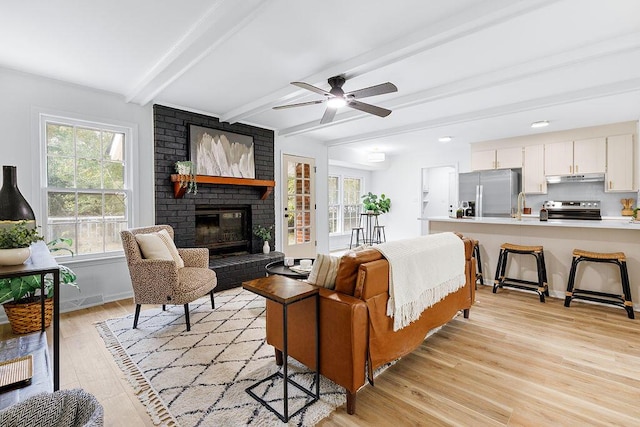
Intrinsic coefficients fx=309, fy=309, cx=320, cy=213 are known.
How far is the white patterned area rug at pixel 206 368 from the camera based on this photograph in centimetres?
172

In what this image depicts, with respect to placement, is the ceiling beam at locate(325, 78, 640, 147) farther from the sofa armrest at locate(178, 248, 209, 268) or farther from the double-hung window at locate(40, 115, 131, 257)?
the double-hung window at locate(40, 115, 131, 257)

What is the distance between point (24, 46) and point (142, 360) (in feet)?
9.09

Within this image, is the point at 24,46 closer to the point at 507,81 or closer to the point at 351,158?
the point at 507,81

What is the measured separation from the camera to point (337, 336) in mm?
1747

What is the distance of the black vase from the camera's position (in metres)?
2.03

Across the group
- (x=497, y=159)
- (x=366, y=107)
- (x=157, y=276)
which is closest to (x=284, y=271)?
(x=157, y=276)

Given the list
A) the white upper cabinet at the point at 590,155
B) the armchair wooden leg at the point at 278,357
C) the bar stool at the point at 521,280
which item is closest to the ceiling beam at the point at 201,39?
the armchair wooden leg at the point at 278,357

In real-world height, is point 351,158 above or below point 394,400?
Result: above

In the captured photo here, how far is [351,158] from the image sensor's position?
698cm

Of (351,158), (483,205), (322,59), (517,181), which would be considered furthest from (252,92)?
(517,181)

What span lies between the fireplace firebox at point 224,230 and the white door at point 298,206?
2.48 ft

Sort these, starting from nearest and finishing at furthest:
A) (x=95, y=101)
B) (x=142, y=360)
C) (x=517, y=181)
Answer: (x=142, y=360), (x=95, y=101), (x=517, y=181)

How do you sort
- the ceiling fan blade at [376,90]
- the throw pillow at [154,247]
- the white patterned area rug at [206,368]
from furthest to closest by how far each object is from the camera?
the throw pillow at [154,247]
the ceiling fan blade at [376,90]
the white patterned area rug at [206,368]

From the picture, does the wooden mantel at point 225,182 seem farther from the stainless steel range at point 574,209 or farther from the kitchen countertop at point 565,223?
the stainless steel range at point 574,209
